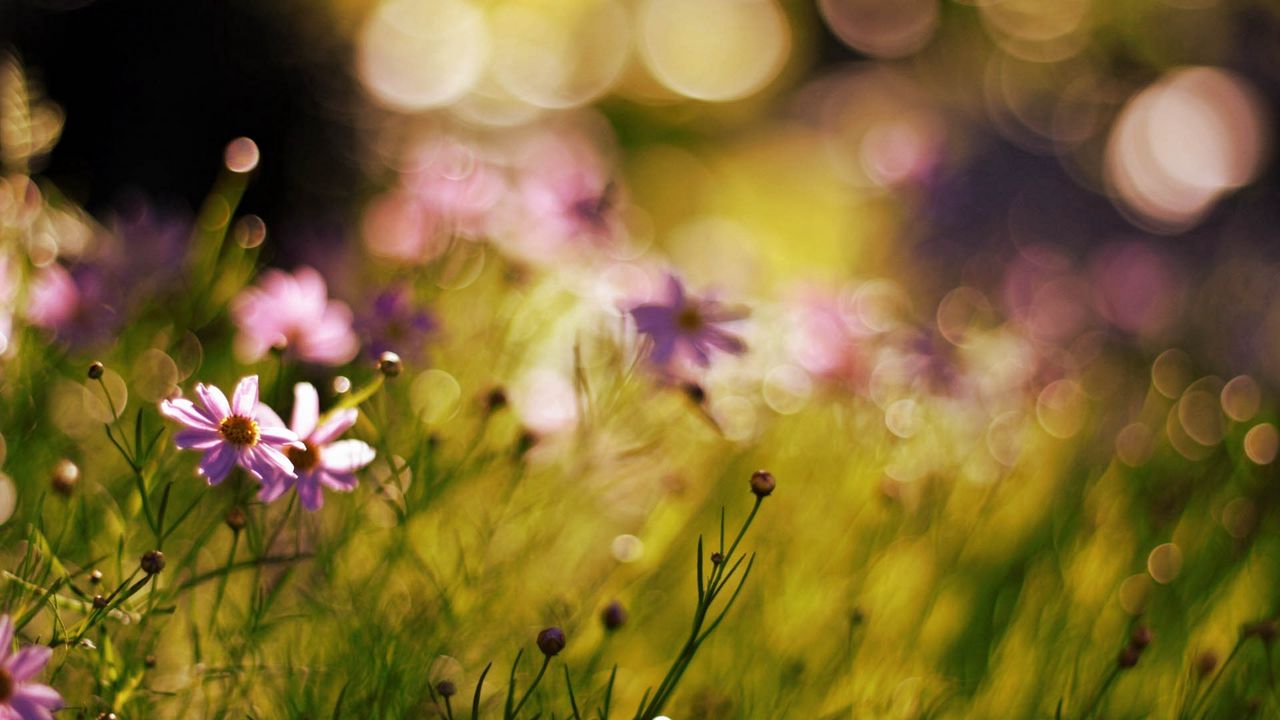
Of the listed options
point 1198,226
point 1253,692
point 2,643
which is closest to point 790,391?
point 1253,692

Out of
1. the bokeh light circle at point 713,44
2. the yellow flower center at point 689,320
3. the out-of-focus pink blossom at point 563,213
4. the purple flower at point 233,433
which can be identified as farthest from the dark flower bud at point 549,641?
the bokeh light circle at point 713,44

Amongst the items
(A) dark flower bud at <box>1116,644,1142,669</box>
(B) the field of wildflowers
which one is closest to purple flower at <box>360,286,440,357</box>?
(B) the field of wildflowers

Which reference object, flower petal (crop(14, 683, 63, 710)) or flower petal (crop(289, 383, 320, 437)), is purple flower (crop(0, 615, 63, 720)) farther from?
flower petal (crop(289, 383, 320, 437))

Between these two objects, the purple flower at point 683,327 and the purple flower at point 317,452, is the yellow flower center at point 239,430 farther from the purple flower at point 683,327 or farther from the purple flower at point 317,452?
the purple flower at point 683,327

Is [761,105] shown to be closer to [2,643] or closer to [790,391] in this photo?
[790,391]

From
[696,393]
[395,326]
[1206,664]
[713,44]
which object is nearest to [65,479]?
[395,326]

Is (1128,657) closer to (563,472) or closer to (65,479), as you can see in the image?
(563,472)
